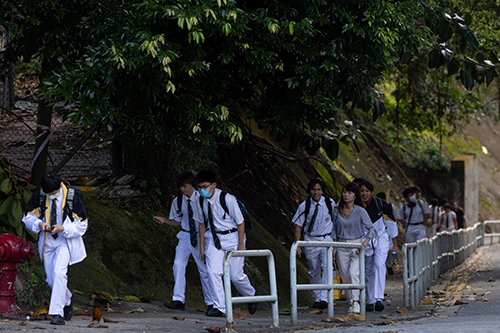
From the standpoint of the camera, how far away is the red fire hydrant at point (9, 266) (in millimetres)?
6766

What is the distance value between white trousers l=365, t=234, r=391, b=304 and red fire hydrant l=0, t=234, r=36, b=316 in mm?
4854

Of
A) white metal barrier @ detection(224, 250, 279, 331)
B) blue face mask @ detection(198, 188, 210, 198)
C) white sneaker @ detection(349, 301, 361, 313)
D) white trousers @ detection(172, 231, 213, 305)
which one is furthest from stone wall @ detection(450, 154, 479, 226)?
white metal barrier @ detection(224, 250, 279, 331)

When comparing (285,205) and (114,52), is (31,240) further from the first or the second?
(285,205)

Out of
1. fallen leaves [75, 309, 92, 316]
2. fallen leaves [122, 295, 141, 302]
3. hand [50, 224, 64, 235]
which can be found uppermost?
hand [50, 224, 64, 235]

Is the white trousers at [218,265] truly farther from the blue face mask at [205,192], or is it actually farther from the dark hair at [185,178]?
the dark hair at [185,178]

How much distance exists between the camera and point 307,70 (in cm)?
842

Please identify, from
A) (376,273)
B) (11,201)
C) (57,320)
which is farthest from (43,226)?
(376,273)

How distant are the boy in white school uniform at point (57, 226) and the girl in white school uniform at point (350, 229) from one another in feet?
11.9

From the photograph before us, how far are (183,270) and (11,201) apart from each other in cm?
226

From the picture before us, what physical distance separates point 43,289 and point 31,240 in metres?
0.88

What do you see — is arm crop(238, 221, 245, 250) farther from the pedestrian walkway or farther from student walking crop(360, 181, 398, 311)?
student walking crop(360, 181, 398, 311)

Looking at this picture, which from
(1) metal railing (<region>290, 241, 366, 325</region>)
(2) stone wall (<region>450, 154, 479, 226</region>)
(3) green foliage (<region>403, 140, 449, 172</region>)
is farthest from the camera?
(3) green foliage (<region>403, 140, 449, 172</region>)

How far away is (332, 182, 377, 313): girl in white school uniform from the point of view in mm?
8898

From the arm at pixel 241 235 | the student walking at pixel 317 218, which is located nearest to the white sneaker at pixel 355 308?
the student walking at pixel 317 218
